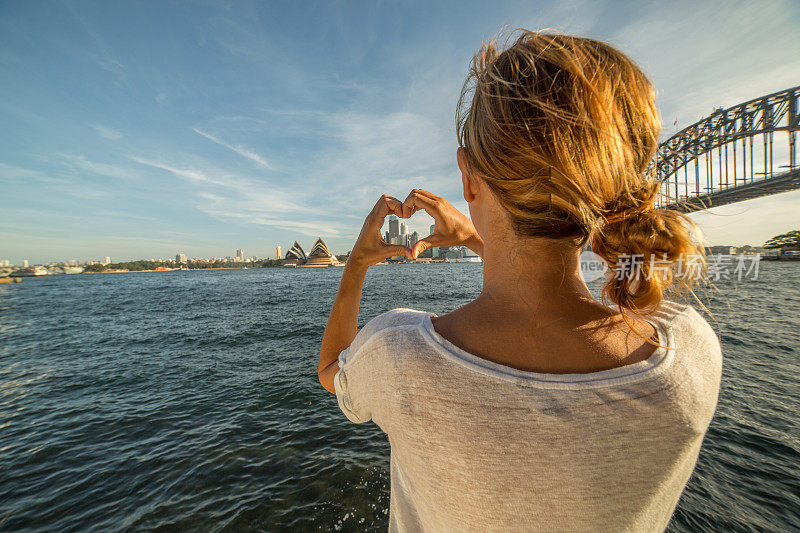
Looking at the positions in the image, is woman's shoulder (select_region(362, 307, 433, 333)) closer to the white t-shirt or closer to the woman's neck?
the white t-shirt

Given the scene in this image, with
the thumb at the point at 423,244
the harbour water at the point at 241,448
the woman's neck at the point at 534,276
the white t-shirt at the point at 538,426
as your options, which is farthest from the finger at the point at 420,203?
the harbour water at the point at 241,448

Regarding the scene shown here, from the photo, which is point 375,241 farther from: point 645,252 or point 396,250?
point 645,252

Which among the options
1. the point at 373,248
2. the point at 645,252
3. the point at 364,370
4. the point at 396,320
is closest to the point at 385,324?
the point at 396,320

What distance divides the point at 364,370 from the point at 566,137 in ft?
2.66

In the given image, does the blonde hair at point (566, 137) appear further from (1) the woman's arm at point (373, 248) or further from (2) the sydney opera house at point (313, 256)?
(2) the sydney opera house at point (313, 256)

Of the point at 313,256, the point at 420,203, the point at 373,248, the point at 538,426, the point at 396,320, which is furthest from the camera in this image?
the point at 313,256

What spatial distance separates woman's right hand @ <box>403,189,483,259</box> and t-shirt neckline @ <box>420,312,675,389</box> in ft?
2.35

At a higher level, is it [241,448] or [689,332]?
[689,332]

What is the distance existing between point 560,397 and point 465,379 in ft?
0.71

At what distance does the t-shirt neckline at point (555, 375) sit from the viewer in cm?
74

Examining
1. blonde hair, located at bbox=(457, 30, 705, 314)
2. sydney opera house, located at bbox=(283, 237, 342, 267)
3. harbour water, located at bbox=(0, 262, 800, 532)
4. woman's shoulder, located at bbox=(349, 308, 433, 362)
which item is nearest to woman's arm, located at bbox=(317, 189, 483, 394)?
woman's shoulder, located at bbox=(349, 308, 433, 362)

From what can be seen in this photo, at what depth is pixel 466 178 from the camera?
107 cm

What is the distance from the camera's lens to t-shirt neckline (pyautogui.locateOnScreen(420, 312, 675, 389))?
2.42 feet

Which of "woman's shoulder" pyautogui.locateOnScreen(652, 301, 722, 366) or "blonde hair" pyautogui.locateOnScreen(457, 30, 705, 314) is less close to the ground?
"blonde hair" pyautogui.locateOnScreen(457, 30, 705, 314)
